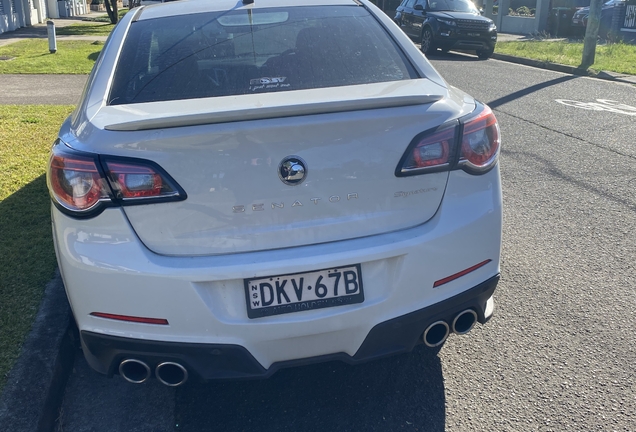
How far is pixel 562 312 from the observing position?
377 cm

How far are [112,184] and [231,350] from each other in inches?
30.1

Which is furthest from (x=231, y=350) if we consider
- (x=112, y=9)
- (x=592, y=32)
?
(x=112, y=9)

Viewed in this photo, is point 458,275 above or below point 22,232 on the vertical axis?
above

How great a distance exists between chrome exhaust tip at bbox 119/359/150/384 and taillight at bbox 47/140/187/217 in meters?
0.62

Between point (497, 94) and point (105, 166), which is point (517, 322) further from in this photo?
point (497, 94)

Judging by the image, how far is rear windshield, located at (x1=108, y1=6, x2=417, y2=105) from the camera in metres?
3.01

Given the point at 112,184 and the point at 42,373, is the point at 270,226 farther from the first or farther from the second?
the point at 42,373

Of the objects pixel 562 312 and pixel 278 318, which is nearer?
pixel 278 318

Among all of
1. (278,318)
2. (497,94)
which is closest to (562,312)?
(278,318)

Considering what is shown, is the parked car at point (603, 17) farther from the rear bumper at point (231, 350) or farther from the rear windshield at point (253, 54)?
the rear bumper at point (231, 350)

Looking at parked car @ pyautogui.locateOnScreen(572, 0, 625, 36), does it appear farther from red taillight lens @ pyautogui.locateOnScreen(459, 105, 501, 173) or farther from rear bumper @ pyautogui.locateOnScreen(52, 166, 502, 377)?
rear bumper @ pyautogui.locateOnScreen(52, 166, 502, 377)

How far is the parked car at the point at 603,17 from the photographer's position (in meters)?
26.3

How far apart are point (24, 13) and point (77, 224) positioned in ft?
107

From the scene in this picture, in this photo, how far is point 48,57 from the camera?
16.9 metres
